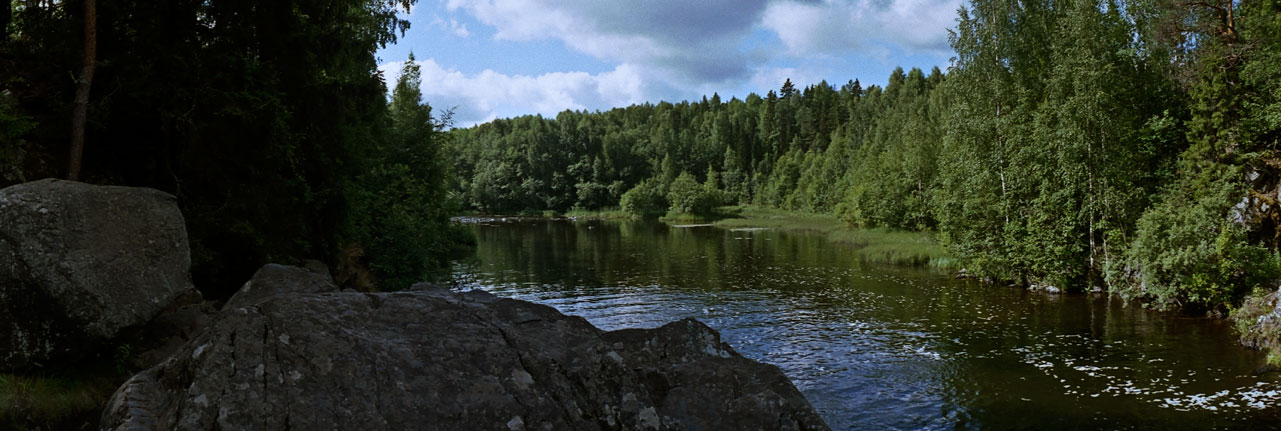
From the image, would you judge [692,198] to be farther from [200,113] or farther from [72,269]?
[72,269]

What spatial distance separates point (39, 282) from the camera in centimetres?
712

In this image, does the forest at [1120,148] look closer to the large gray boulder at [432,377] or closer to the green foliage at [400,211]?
the large gray boulder at [432,377]

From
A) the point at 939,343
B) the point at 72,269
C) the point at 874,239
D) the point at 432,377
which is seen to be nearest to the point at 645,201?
the point at 874,239

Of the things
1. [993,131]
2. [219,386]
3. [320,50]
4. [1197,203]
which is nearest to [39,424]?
[219,386]

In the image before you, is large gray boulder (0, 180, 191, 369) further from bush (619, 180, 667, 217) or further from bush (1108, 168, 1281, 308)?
bush (619, 180, 667, 217)

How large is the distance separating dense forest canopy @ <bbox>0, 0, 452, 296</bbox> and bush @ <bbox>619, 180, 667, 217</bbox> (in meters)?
110

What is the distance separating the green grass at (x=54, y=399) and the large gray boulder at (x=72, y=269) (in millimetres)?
297

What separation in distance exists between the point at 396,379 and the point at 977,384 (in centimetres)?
1489

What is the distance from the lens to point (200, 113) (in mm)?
12047

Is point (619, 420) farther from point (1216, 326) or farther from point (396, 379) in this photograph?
point (1216, 326)

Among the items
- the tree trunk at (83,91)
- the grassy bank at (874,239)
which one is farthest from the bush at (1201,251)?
the tree trunk at (83,91)

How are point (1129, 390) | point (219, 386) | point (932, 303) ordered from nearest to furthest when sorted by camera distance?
point (219, 386) → point (1129, 390) → point (932, 303)

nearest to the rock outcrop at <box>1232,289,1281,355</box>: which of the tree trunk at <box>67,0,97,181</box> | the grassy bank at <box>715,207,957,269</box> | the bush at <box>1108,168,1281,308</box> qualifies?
the bush at <box>1108,168,1281,308</box>

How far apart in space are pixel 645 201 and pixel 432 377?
122 m
